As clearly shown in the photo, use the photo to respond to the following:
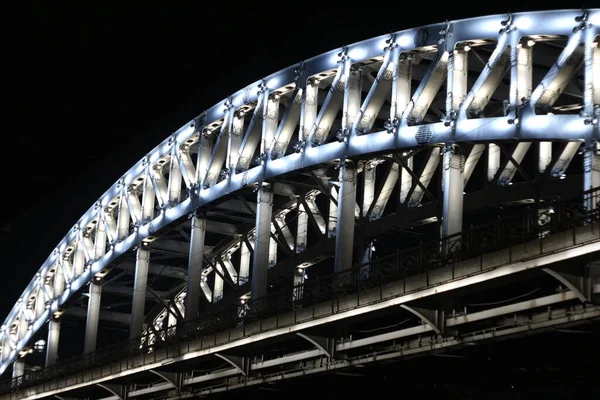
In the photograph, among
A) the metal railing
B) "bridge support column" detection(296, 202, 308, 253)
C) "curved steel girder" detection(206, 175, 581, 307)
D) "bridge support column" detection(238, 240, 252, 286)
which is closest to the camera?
the metal railing

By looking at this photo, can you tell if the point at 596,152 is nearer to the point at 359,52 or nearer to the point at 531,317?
the point at 531,317

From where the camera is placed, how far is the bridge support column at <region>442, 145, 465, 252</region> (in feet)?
163

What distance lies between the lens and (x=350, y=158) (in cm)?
5991

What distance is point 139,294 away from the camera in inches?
3118

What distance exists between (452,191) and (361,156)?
958 cm

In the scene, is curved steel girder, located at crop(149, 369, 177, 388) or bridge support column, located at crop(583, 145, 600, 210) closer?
bridge support column, located at crop(583, 145, 600, 210)

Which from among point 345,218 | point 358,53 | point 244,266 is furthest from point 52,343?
point 358,53

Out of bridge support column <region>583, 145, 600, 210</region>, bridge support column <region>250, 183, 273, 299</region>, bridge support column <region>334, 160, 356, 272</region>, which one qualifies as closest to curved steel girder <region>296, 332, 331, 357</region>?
bridge support column <region>334, 160, 356, 272</region>

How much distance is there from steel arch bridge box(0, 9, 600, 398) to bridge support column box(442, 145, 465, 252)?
0.06 meters

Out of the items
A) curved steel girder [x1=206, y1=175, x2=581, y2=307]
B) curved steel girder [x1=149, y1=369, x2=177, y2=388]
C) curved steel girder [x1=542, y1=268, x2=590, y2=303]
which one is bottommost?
curved steel girder [x1=542, y1=268, x2=590, y2=303]

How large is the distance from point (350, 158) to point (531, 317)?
68.7 ft

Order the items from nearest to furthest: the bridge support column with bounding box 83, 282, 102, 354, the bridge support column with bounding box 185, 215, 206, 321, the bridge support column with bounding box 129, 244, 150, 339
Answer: the bridge support column with bounding box 185, 215, 206, 321, the bridge support column with bounding box 129, 244, 150, 339, the bridge support column with bounding box 83, 282, 102, 354

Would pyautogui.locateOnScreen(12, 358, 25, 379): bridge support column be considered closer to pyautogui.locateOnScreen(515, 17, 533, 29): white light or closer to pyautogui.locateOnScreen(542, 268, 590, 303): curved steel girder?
pyautogui.locateOnScreen(515, 17, 533, 29): white light

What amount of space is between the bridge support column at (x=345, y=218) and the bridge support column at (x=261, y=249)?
20.1ft
